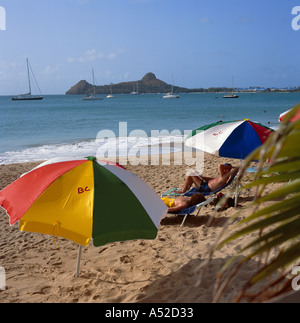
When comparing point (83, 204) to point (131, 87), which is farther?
point (131, 87)

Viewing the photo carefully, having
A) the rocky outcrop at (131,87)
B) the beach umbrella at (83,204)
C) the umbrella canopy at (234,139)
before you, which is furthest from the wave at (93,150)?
the rocky outcrop at (131,87)

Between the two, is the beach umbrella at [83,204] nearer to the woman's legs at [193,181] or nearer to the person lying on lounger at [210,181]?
the person lying on lounger at [210,181]

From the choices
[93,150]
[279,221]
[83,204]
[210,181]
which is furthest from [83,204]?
[93,150]

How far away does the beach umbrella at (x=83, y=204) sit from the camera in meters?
2.91

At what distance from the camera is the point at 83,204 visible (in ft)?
9.98

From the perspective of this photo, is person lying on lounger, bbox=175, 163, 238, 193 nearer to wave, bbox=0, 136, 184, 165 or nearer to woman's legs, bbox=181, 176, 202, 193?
woman's legs, bbox=181, 176, 202, 193

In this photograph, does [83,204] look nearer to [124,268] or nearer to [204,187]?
[124,268]

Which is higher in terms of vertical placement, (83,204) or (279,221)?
(279,221)

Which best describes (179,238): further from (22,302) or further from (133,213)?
(22,302)

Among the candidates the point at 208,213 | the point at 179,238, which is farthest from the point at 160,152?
the point at 179,238

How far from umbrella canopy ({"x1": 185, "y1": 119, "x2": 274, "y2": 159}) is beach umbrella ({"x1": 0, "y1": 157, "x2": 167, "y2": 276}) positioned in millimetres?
2358

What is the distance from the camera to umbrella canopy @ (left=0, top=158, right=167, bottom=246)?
9.57ft

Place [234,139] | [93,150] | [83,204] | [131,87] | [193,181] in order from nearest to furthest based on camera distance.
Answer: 1. [83,204]
2. [234,139]
3. [193,181]
4. [93,150]
5. [131,87]

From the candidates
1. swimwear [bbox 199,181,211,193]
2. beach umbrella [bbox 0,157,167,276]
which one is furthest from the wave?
beach umbrella [bbox 0,157,167,276]
